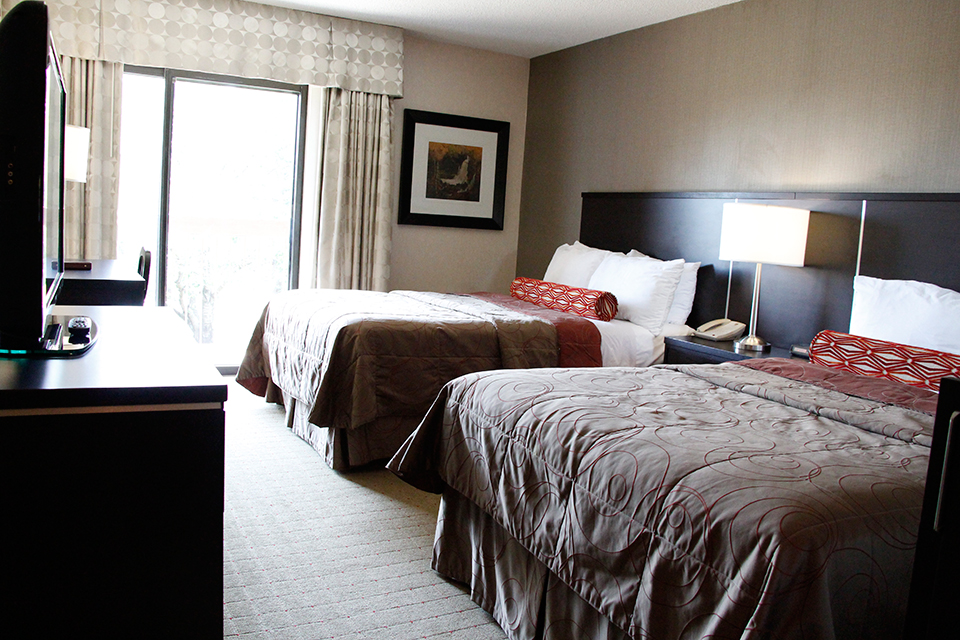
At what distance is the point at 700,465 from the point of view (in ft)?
5.17

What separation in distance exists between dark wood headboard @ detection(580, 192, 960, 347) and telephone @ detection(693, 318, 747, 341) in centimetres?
13

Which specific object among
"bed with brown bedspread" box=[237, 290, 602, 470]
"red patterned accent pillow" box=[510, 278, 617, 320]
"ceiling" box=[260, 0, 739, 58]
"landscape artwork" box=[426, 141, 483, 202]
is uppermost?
"ceiling" box=[260, 0, 739, 58]

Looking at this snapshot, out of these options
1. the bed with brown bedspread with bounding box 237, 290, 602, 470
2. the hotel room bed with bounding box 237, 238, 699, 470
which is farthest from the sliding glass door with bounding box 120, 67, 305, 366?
the bed with brown bedspread with bounding box 237, 290, 602, 470

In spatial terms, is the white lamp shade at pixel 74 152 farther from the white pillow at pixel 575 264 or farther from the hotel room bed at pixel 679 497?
the white pillow at pixel 575 264

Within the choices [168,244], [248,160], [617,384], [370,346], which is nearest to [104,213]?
[168,244]

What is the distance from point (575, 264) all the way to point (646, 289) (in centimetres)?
79

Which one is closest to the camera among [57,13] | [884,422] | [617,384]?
[884,422]

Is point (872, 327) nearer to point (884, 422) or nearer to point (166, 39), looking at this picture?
point (884, 422)

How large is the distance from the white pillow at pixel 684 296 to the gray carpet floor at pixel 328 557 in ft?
6.30

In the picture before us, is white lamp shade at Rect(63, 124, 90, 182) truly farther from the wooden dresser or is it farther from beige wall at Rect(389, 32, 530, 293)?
the wooden dresser

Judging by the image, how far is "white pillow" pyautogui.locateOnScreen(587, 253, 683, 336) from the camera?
13.9 feet

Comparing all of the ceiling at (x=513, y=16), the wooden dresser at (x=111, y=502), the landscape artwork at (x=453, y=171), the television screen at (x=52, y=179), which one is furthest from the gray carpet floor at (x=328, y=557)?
the ceiling at (x=513, y=16)

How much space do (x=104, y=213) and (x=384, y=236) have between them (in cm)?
189

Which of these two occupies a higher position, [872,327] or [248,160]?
[248,160]
